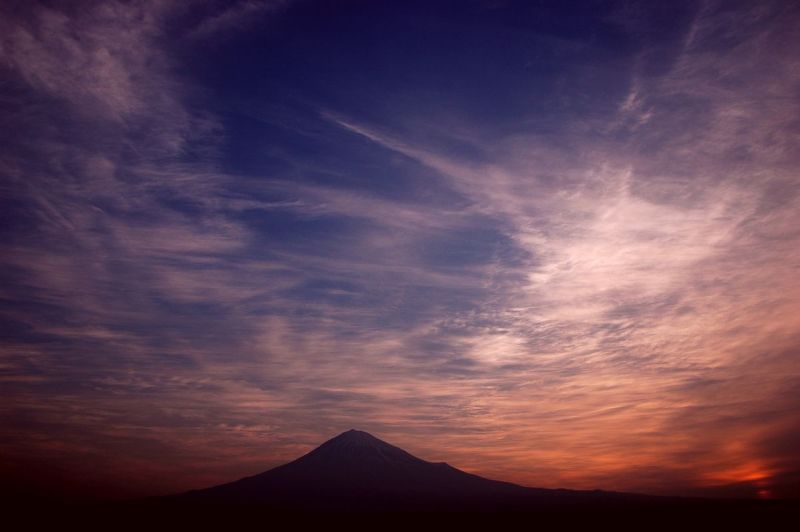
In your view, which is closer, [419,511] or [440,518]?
[440,518]

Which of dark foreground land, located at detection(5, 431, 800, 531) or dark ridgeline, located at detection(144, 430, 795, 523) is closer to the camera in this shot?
dark foreground land, located at detection(5, 431, 800, 531)

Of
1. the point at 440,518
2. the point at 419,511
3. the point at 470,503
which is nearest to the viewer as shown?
the point at 440,518

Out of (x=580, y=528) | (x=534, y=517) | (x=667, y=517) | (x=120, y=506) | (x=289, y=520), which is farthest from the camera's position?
(x=120, y=506)

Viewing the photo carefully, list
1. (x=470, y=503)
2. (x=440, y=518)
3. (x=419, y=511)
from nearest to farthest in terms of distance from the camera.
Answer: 1. (x=440, y=518)
2. (x=419, y=511)
3. (x=470, y=503)

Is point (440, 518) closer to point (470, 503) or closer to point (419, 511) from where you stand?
point (419, 511)

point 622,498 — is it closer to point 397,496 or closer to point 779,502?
point 779,502

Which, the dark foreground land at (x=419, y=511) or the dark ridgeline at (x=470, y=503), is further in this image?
the dark ridgeline at (x=470, y=503)

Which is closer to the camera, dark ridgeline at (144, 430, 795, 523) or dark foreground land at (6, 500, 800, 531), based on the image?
dark foreground land at (6, 500, 800, 531)

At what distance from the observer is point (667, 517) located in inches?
4724

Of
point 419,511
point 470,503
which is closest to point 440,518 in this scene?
point 419,511

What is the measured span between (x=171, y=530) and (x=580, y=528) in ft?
342

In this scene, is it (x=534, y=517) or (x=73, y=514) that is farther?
(x=73, y=514)

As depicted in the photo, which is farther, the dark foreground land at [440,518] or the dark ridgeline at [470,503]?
the dark ridgeline at [470,503]

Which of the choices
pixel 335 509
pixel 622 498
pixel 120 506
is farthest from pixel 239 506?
pixel 622 498
